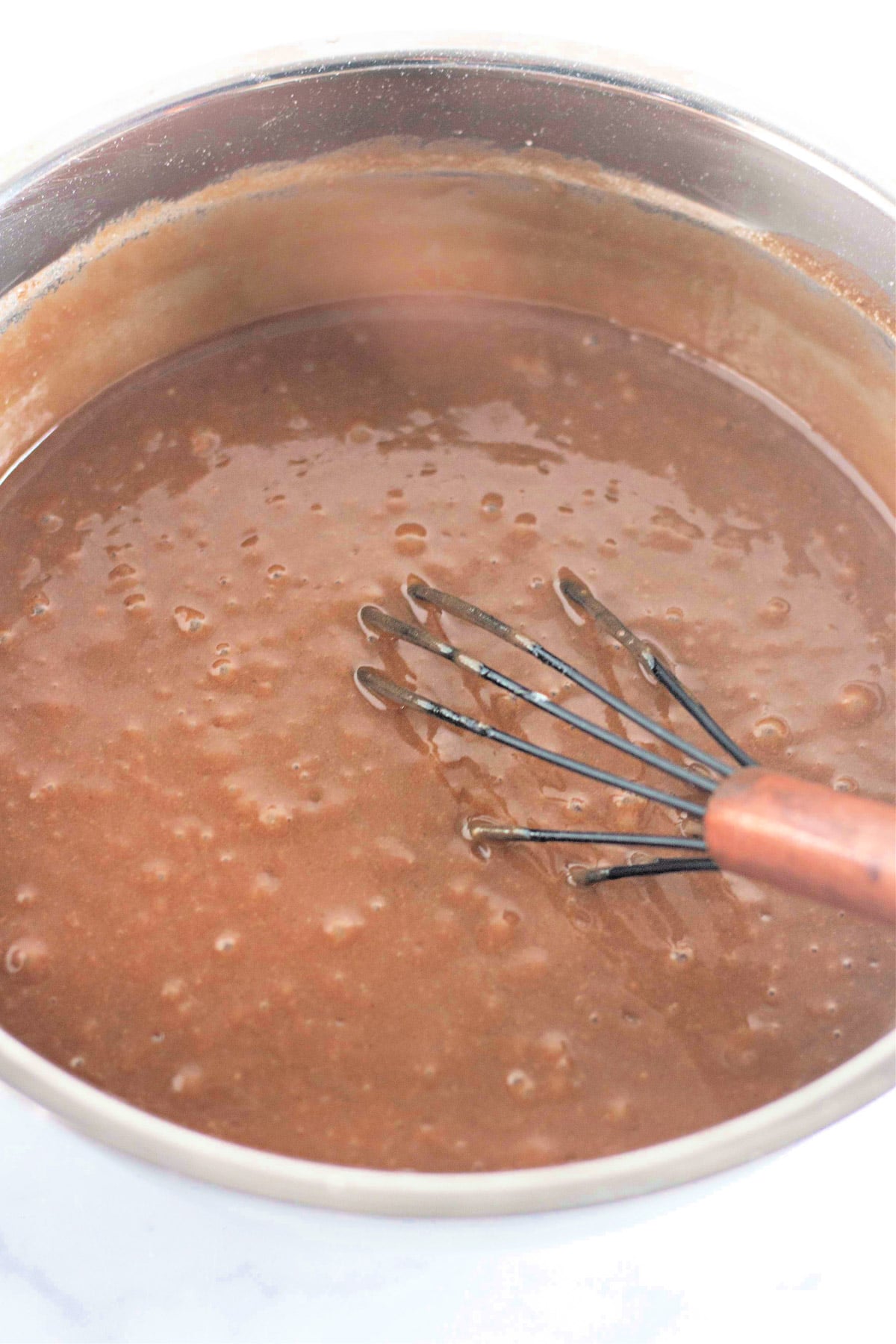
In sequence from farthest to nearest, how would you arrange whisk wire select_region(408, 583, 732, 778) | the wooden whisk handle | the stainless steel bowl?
the stainless steel bowl, whisk wire select_region(408, 583, 732, 778), the wooden whisk handle

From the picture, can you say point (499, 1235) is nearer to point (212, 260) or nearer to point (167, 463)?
point (167, 463)

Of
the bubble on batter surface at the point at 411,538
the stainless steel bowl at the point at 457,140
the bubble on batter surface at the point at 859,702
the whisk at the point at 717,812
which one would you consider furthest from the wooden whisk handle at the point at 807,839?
the stainless steel bowl at the point at 457,140

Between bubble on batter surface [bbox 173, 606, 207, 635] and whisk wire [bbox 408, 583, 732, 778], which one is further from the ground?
bubble on batter surface [bbox 173, 606, 207, 635]

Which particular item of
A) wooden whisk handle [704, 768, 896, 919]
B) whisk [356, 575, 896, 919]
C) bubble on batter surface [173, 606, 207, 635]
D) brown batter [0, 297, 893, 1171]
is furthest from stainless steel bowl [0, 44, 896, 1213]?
wooden whisk handle [704, 768, 896, 919]

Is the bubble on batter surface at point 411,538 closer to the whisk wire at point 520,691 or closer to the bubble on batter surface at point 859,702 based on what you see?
the whisk wire at point 520,691

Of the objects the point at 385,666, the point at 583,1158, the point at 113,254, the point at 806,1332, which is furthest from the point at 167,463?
the point at 806,1332

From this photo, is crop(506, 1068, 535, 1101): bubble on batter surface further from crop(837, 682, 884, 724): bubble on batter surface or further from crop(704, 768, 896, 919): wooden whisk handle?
crop(837, 682, 884, 724): bubble on batter surface
